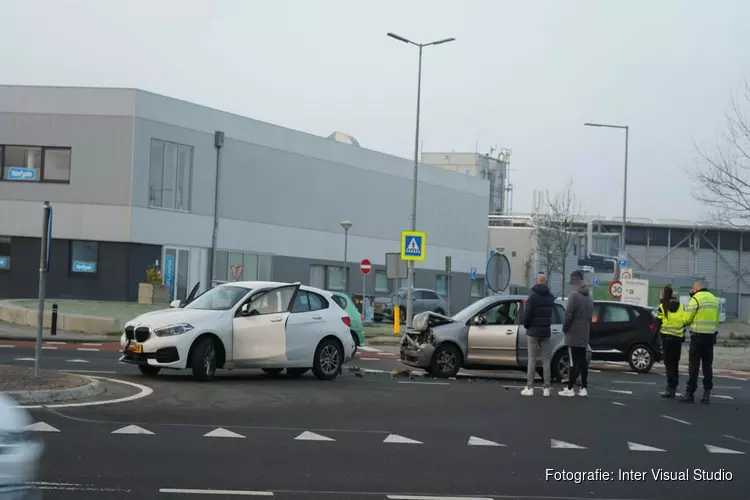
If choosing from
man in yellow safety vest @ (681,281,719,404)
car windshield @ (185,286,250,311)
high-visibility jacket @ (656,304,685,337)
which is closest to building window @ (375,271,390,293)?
car windshield @ (185,286,250,311)

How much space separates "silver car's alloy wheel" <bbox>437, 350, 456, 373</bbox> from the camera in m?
20.2

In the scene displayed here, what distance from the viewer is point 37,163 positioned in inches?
1694

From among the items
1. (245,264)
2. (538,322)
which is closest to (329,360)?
(538,322)

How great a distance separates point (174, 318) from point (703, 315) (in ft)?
28.2

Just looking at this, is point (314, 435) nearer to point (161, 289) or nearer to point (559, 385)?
point (559, 385)

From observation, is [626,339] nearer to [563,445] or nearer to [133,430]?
[563,445]

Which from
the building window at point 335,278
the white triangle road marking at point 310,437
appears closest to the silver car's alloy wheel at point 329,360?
the white triangle road marking at point 310,437

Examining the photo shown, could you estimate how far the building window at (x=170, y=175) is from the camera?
4431 cm

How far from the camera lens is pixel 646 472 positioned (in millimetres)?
9891

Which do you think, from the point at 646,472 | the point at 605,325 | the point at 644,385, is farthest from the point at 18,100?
the point at 646,472

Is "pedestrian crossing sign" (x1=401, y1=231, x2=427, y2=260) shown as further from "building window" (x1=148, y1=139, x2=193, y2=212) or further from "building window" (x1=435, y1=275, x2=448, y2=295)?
"building window" (x1=435, y1=275, x2=448, y2=295)

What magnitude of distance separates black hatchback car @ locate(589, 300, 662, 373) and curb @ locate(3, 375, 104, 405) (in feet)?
46.2

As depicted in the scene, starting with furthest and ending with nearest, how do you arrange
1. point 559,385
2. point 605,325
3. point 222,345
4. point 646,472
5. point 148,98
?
point 148,98, point 605,325, point 559,385, point 222,345, point 646,472

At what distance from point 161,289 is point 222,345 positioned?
24843 millimetres
